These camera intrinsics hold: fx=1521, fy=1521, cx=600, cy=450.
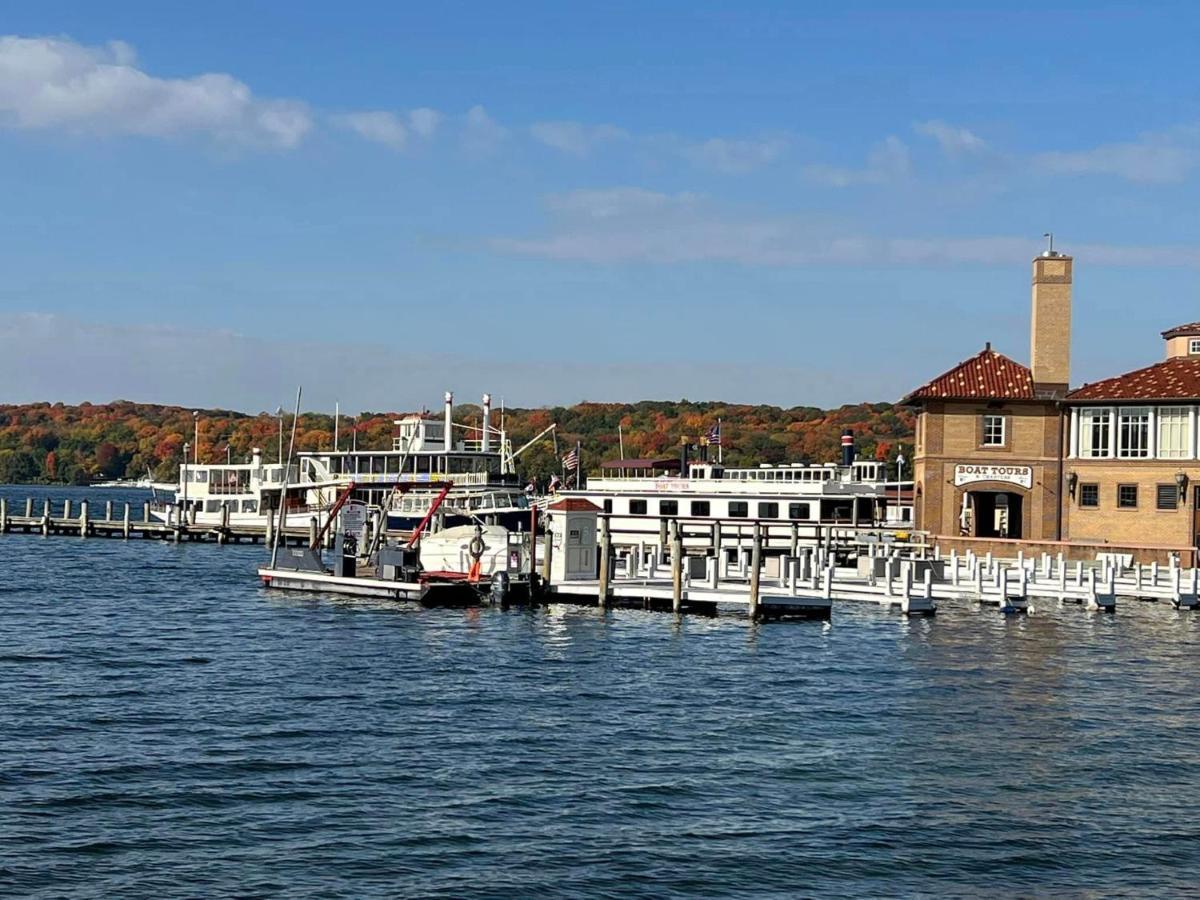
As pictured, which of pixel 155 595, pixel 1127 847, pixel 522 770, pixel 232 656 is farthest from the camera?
pixel 155 595

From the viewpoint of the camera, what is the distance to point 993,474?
2746 inches

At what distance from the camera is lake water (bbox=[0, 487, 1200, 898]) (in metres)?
21.4

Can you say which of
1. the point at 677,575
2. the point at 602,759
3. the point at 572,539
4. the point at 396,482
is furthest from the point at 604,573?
the point at 396,482

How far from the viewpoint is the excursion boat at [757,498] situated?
3078 inches

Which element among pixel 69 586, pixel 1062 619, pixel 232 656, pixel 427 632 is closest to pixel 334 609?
pixel 427 632

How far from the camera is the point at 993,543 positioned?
2566 inches

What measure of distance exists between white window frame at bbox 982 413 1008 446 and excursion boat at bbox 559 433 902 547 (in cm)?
809

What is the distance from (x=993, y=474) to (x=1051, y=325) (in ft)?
25.6

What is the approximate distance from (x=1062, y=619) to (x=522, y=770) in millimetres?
29447


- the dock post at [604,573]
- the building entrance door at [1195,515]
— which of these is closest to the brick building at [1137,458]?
the building entrance door at [1195,515]

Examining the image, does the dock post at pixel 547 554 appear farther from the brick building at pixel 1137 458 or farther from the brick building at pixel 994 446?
the brick building at pixel 1137 458

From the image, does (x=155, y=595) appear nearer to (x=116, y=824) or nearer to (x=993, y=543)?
(x=993, y=543)

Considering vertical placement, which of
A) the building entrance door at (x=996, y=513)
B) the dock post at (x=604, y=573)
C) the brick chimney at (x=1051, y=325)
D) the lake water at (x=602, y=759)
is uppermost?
the brick chimney at (x=1051, y=325)

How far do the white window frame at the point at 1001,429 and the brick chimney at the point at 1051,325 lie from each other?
214 centimetres
